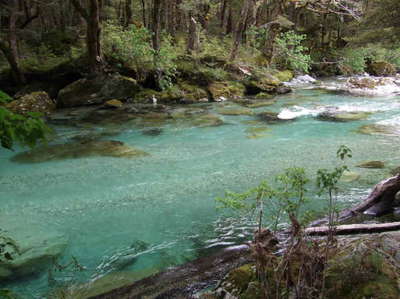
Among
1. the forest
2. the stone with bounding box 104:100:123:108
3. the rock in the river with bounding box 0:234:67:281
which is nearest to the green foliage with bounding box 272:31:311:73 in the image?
the forest

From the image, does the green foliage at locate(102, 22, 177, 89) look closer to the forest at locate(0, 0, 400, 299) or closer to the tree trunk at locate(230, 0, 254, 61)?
the forest at locate(0, 0, 400, 299)

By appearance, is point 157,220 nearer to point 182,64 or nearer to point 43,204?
point 43,204

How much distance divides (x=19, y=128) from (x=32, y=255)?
3496mm

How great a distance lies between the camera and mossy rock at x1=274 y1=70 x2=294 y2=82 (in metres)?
23.7

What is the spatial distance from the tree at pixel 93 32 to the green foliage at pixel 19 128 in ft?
46.1

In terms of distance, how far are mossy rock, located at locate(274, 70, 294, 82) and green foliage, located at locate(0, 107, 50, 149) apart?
2203 centimetres

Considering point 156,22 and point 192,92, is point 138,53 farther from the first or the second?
point 192,92

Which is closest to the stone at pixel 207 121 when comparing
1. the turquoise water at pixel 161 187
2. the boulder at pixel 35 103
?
the turquoise water at pixel 161 187

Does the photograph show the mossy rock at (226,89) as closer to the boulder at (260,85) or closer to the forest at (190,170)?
the forest at (190,170)

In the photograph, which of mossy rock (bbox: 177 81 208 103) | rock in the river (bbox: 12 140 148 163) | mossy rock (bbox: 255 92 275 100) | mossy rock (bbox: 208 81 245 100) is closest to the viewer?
rock in the river (bbox: 12 140 148 163)

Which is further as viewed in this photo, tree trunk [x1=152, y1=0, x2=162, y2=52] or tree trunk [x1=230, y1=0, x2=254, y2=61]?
tree trunk [x1=230, y1=0, x2=254, y2=61]

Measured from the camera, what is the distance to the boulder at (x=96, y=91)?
16312mm

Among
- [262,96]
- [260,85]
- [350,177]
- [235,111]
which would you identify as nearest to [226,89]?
[262,96]

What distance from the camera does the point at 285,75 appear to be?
80.1ft
